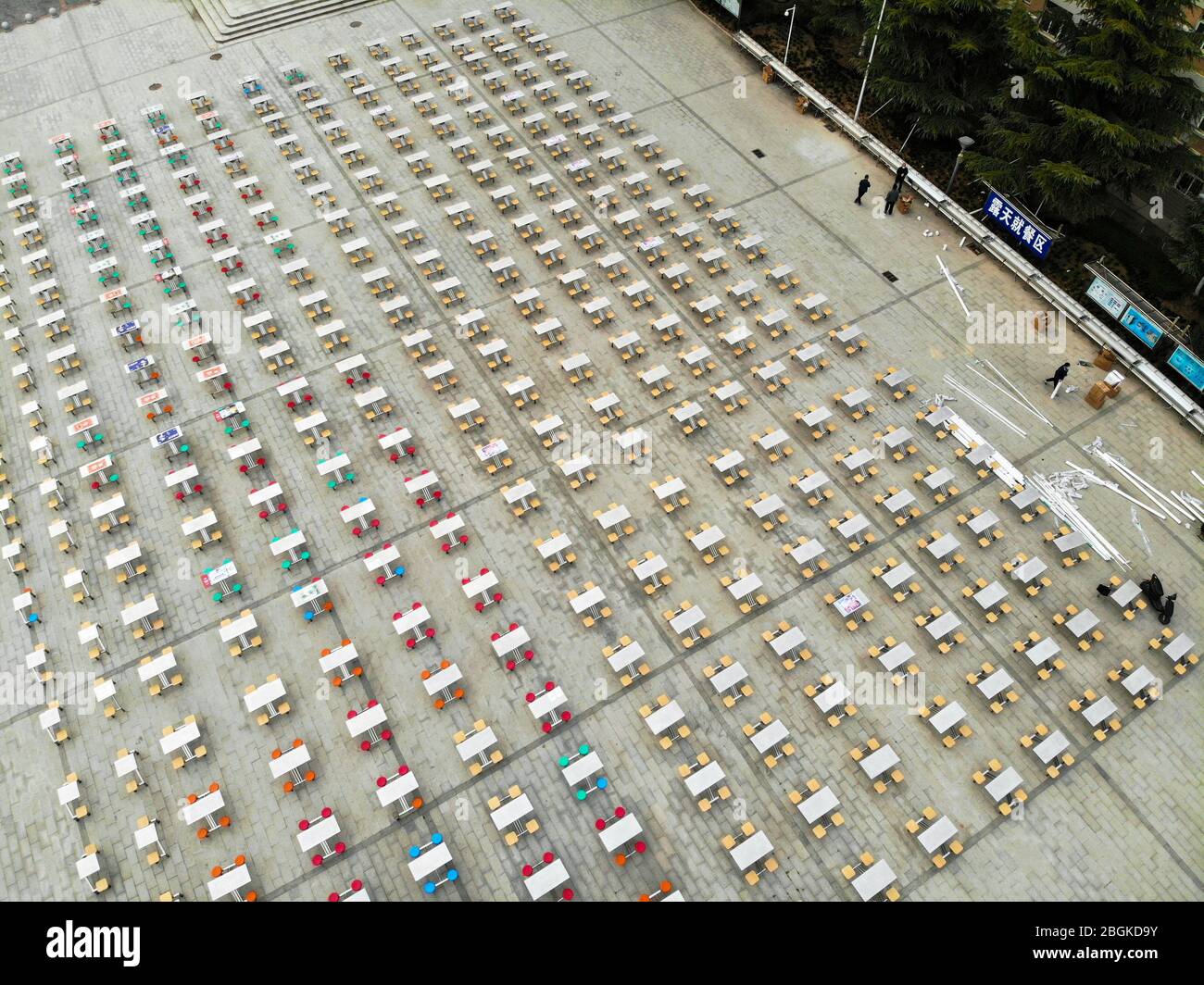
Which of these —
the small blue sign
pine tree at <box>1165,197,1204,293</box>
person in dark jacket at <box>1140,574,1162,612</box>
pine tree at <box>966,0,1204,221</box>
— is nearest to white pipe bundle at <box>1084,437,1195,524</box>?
person in dark jacket at <box>1140,574,1162,612</box>

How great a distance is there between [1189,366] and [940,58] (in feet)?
45.0

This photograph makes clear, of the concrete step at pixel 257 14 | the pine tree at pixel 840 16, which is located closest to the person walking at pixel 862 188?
the pine tree at pixel 840 16

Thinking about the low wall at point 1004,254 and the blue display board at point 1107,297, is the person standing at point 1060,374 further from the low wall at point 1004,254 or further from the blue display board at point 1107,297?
the blue display board at point 1107,297

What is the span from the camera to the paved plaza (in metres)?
15.8

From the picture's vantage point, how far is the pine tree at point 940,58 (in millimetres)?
25969

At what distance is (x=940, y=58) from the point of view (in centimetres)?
2723

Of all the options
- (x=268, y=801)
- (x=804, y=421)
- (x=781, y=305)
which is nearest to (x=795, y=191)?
(x=781, y=305)

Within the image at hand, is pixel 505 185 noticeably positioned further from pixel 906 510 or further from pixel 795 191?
pixel 906 510

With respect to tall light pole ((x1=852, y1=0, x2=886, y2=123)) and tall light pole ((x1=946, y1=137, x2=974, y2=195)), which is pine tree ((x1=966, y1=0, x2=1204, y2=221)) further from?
tall light pole ((x1=852, y1=0, x2=886, y2=123))

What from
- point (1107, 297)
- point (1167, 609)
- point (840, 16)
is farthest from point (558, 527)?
point (840, 16)

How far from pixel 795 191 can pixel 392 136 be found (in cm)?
1495

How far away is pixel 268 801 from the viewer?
16.2 metres
